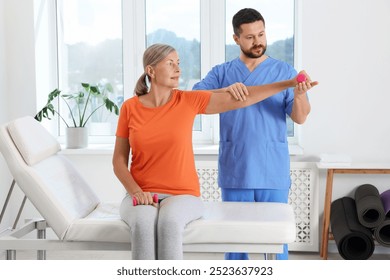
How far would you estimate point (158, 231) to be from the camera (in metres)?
2.16

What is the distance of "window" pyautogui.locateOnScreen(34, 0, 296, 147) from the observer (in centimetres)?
410

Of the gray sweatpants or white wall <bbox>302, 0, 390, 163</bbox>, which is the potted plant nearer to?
white wall <bbox>302, 0, 390, 163</bbox>

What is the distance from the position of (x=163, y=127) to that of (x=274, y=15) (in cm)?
194

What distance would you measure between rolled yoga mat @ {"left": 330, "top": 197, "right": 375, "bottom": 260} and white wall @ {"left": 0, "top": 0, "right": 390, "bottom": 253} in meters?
0.23

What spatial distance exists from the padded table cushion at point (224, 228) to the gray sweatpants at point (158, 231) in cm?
8

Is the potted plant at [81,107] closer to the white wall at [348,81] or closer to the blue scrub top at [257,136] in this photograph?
the white wall at [348,81]

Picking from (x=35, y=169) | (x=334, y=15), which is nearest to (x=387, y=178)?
(x=334, y=15)

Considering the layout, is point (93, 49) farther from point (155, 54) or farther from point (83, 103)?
point (155, 54)

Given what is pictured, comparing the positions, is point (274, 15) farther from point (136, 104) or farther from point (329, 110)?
point (136, 104)

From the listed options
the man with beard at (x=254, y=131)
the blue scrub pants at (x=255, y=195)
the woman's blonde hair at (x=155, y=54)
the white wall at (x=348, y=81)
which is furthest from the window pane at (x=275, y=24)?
the woman's blonde hair at (x=155, y=54)

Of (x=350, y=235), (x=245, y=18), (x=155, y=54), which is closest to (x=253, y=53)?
(x=245, y=18)

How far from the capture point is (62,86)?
14.2 feet

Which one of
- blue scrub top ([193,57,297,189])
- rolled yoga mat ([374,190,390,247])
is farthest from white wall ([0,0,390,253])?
blue scrub top ([193,57,297,189])
